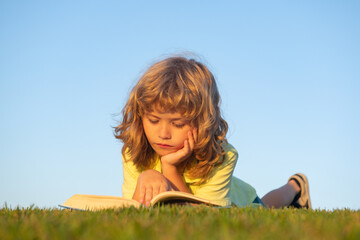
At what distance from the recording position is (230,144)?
6.12 meters

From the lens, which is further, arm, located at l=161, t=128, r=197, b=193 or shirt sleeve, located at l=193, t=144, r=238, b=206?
shirt sleeve, located at l=193, t=144, r=238, b=206

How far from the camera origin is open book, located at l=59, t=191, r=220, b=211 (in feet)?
12.5

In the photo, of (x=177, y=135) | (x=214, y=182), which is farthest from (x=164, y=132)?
(x=214, y=182)

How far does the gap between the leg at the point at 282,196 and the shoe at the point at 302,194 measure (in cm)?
8

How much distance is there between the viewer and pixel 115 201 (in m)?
3.96

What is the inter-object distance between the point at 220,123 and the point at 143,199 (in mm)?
1950

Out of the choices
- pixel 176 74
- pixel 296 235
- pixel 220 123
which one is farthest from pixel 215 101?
pixel 296 235

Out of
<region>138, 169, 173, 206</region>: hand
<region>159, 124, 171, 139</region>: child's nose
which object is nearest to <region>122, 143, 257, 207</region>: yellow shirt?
<region>138, 169, 173, 206</region>: hand

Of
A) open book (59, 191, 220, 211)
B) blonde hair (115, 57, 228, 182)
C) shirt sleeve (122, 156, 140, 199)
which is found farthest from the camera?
shirt sleeve (122, 156, 140, 199)

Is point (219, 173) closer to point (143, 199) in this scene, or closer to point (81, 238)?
point (143, 199)

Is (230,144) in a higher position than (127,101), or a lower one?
lower

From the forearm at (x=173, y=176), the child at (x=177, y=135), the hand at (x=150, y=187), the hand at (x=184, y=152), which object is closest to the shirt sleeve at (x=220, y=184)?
the child at (x=177, y=135)

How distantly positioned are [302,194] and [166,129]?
3.76 m

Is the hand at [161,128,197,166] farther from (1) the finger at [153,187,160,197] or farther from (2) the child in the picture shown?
(1) the finger at [153,187,160,197]
